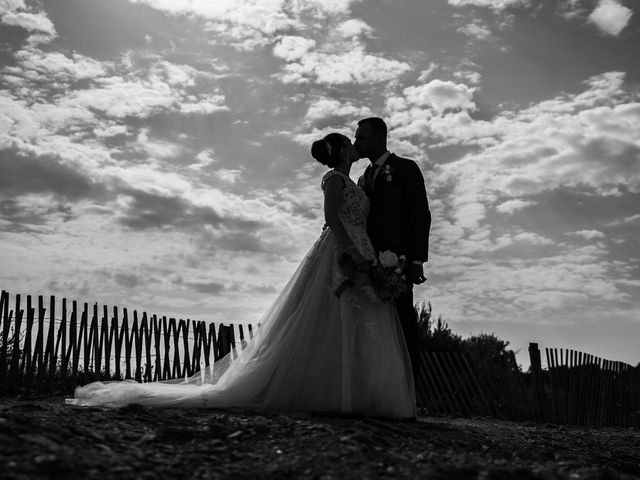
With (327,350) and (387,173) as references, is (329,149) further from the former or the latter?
(327,350)

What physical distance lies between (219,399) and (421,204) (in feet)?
7.33

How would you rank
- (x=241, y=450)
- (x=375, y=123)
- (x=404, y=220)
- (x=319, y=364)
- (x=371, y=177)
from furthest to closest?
(x=375, y=123) < (x=371, y=177) < (x=404, y=220) < (x=319, y=364) < (x=241, y=450)

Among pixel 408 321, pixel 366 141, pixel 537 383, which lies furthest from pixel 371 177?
pixel 537 383

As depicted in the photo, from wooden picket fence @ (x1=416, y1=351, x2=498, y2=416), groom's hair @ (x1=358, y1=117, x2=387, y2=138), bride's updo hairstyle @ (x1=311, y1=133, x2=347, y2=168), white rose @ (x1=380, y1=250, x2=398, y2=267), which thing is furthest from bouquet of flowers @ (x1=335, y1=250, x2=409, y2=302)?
wooden picket fence @ (x1=416, y1=351, x2=498, y2=416)

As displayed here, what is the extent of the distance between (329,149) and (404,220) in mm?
842

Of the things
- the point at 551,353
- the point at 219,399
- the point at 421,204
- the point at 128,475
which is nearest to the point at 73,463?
the point at 128,475

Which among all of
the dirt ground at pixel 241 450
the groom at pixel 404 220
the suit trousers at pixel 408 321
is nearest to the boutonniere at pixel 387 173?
the groom at pixel 404 220

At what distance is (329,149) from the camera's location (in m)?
5.56

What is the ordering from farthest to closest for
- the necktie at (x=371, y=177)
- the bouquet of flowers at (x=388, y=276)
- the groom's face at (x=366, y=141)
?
the groom's face at (x=366, y=141) < the necktie at (x=371, y=177) < the bouquet of flowers at (x=388, y=276)

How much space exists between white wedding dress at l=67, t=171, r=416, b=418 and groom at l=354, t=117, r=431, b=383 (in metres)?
0.13

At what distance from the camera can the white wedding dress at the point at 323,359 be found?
5.13m

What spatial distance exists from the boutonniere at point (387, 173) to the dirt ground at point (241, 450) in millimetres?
1953

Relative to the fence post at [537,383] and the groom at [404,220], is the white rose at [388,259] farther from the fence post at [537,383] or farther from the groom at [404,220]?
the fence post at [537,383]

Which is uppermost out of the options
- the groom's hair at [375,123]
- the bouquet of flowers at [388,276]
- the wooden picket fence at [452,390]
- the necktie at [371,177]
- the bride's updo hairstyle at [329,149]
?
the groom's hair at [375,123]
